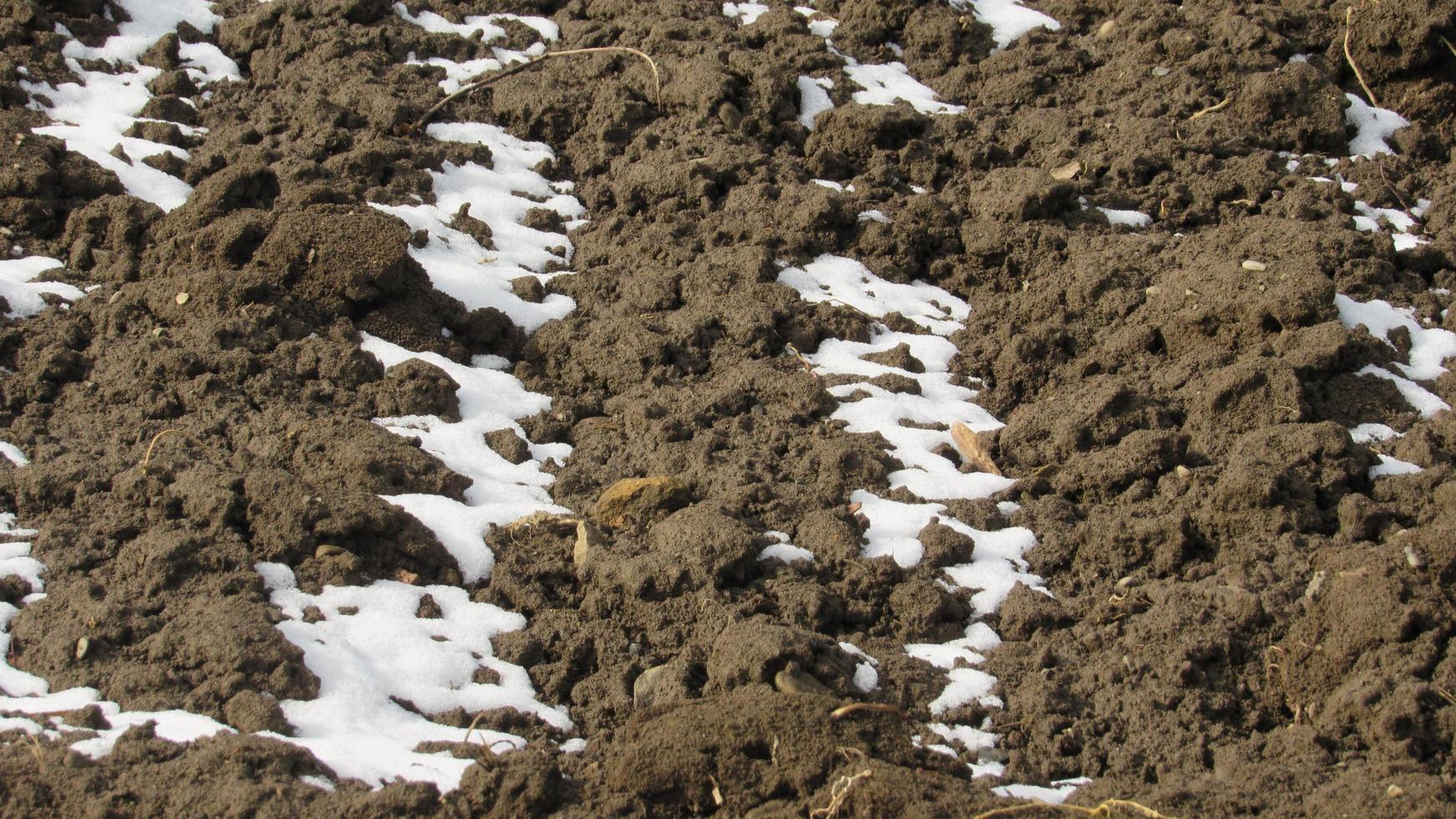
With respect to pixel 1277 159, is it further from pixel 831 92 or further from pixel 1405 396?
pixel 831 92

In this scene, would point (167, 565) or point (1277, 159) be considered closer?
point (167, 565)

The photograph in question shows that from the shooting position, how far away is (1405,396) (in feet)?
14.3

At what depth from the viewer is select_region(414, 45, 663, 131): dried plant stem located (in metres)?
5.84

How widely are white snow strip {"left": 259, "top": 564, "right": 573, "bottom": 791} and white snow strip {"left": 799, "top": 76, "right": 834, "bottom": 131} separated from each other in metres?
3.13

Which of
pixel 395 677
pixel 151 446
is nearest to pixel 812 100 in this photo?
pixel 151 446

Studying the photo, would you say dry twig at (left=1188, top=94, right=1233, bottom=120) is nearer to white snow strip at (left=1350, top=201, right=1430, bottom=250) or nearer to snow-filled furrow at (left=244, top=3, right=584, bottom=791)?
white snow strip at (left=1350, top=201, right=1430, bottom=250)

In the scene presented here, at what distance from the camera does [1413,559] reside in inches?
132

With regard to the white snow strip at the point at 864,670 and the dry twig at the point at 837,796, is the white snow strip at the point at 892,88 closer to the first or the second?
the white snow strip at the point at 864,670

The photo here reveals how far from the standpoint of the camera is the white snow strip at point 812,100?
19.2 ft

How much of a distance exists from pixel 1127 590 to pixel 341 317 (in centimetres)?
291

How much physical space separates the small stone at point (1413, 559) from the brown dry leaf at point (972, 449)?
1269 millimetres

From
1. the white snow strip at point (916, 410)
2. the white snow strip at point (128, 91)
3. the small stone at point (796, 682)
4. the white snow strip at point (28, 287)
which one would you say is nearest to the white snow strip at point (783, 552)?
the white snow strip at point (916, 410)

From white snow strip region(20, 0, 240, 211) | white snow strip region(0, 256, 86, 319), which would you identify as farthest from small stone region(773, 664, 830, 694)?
white snow strip region(20, 0, 240, 211)

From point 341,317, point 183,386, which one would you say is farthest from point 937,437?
point 183,386
